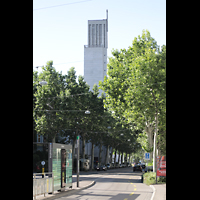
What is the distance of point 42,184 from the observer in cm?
1711

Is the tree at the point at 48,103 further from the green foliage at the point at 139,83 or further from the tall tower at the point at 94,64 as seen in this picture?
the tall tower at the point at 94,64

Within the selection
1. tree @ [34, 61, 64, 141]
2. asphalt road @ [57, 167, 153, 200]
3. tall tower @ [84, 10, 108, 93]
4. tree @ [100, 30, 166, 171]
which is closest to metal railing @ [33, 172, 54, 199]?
asphalt road @ [57, 167, 153, 200]

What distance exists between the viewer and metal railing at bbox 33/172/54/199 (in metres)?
16.2

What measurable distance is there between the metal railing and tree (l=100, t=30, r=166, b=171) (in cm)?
1302

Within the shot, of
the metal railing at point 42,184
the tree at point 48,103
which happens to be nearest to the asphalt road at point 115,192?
the metal railing at point 42,184

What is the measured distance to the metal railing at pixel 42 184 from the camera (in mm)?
16219

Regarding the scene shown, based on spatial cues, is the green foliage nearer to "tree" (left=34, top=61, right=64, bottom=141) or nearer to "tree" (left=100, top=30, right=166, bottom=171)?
"tree" (left=100, top=30, right=166, bottom=171)

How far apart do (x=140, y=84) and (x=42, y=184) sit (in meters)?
15.0

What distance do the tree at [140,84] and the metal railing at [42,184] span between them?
42.7 ft
